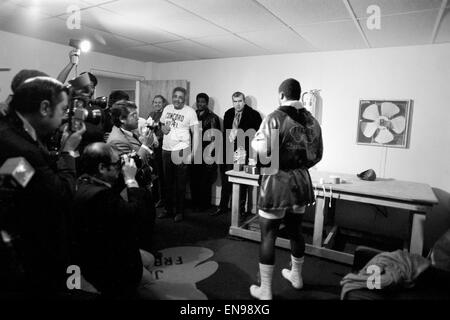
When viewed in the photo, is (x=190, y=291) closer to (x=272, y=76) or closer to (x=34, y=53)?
(x=272, y=76)

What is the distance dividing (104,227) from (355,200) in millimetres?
2150

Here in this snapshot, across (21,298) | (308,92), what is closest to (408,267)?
(21,298)

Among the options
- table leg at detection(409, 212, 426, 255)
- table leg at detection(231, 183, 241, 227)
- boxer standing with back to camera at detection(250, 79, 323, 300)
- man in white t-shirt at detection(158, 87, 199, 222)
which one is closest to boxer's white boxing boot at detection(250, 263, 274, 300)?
boxer standing with back to camera at detection(250, 79, 323, 300)

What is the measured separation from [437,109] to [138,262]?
3438mm

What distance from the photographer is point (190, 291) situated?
2150 millimetres

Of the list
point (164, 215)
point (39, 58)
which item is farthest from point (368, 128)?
point (39, 58)

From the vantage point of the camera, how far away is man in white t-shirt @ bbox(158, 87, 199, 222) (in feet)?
11.9

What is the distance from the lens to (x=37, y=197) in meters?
1.08

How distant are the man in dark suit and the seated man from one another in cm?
248

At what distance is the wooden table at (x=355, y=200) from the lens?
238 centimetres

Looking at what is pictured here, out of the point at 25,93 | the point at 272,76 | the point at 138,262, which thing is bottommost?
the point at 138,262

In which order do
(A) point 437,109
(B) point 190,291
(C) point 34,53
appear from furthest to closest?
(C) point 34,53
(A) point 437,109
(B) point 190,291

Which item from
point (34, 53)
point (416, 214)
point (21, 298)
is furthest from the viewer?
point (34, 53)

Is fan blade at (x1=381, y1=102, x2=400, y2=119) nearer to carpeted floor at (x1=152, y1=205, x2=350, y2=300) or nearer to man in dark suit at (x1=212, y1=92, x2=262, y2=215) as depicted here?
man in dark suit at (x1=212, y1=92, x2=262, y2=215)
